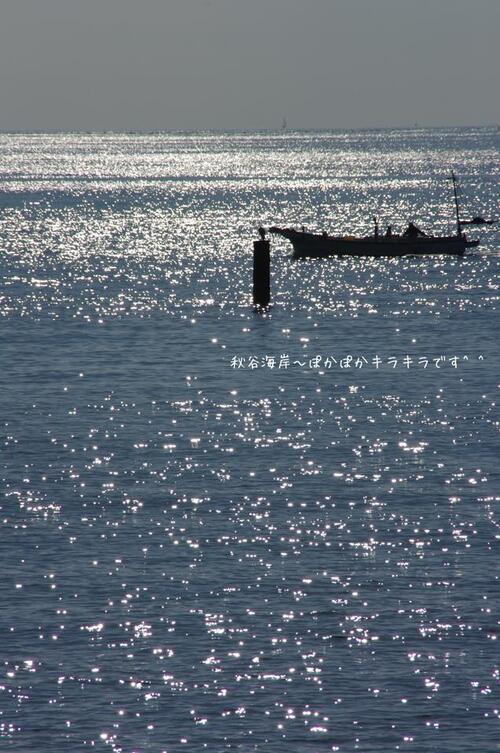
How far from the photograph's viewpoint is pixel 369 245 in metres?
111

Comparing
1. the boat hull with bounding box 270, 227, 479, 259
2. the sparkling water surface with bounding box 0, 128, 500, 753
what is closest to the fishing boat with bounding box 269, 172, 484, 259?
the boat hull with bounding box 270, 227, 479, 259

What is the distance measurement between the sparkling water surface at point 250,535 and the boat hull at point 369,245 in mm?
34338

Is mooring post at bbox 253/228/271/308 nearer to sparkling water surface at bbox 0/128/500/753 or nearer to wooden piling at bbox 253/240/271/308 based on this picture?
wooden piling at bbox 253/240/271/308

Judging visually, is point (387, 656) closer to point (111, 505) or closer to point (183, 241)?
point (111, 505)

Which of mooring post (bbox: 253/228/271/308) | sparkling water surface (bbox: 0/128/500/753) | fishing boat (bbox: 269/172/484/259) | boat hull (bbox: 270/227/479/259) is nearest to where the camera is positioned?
sparkling water surface (bbox: 0/128/500/753)

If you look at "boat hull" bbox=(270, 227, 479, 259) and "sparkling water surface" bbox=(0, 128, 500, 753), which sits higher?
"boat hull" bbox=(270, 227, 479, 259)

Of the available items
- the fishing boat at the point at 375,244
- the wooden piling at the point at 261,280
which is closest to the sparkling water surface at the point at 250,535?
the wooden piling at the point at 261,280

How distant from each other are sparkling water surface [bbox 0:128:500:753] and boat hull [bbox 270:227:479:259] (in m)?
34.3

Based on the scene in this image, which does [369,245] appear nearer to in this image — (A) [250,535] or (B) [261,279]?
(B) [261,279]

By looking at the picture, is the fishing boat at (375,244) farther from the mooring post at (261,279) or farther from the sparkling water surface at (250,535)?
the sparkling water surface at (250,535)

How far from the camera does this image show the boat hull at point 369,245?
111 meters

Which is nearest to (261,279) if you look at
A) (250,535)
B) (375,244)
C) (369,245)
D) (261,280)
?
(261,280)

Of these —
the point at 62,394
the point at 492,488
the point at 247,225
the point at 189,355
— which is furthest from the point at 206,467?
the point at 247,225

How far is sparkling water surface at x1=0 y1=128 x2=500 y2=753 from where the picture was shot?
24891mm
